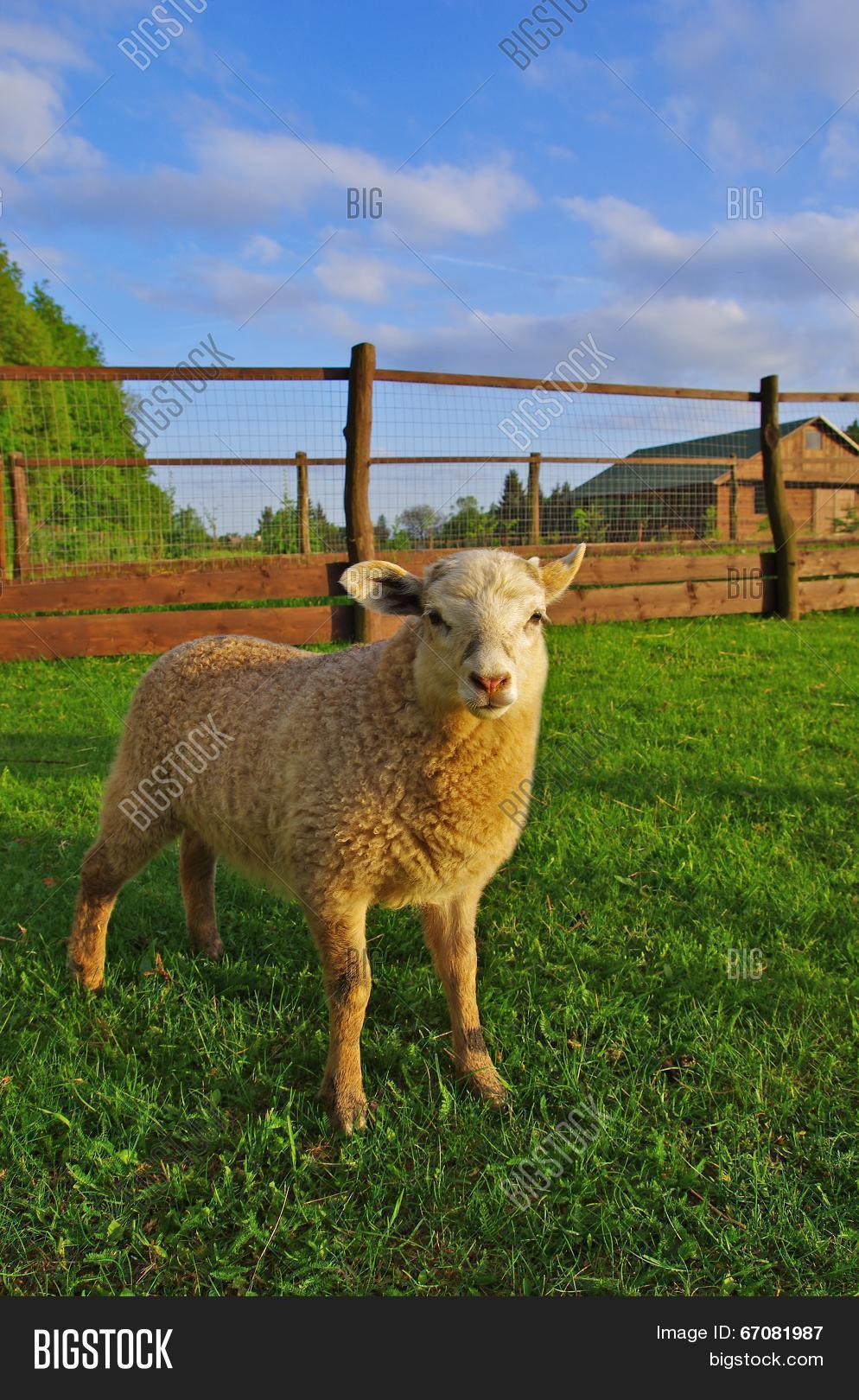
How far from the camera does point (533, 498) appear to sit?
30.3 feet

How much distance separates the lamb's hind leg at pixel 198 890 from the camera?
11.8ft

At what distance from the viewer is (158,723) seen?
3.37m

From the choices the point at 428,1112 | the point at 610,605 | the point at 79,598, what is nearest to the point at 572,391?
the point at 610,605

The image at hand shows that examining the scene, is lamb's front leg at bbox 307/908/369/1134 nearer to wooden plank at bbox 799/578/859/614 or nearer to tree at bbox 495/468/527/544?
tree at bbox 495/468/527/544

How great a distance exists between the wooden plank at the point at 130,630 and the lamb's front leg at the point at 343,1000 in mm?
5647

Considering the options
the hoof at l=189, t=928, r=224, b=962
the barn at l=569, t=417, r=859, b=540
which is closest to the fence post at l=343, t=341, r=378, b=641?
the barn at l=569, t=417, r=859, b=540

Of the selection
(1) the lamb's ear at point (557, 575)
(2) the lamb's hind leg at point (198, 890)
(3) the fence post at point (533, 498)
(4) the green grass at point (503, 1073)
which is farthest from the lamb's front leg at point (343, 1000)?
(3) the fence post at point (533, 498)

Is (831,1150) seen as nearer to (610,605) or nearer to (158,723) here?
(158,723)

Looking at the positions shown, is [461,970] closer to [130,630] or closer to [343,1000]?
[343,1000]

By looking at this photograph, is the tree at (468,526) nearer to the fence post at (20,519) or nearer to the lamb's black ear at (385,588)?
the fence post at (20,519)

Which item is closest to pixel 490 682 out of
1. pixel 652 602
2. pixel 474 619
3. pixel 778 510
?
pixel 474 619

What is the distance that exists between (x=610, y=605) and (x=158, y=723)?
6.93m

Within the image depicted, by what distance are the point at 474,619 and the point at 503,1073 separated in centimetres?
149

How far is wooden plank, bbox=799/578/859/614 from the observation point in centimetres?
1058
